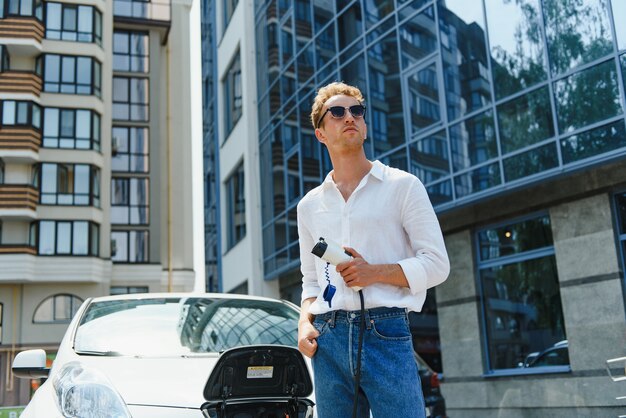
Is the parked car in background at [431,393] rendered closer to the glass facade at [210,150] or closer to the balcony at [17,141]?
the glass facade at [210,150]

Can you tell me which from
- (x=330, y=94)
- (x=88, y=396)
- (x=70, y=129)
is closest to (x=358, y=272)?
(x=330, y=94)

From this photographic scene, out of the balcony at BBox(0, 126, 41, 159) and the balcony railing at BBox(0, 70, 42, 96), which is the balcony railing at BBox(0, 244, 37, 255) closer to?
the balcony at BBox(0, 126, 41, 159)

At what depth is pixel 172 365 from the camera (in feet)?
13.2

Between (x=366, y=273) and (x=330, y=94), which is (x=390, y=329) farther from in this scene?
(x=330, y=94)

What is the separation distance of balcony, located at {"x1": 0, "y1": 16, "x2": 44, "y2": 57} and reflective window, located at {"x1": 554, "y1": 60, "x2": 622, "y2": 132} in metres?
33.6

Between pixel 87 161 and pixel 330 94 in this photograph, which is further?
pixel 87 161

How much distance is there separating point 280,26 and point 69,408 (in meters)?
18.8

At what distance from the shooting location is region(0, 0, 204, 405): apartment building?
37.1 meters

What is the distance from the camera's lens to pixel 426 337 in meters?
13.9

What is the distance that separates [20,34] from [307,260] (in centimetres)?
3939

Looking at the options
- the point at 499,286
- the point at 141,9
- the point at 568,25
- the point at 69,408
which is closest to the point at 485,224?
the point at 499,286

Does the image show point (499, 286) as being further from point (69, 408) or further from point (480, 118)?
point (69, 408)

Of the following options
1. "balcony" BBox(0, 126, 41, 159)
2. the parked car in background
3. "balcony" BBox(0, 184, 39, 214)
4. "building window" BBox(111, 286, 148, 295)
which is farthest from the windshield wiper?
"building window" BBox(111, 286, 148, 295)

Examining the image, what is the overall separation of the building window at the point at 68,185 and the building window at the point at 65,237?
1.16 m
